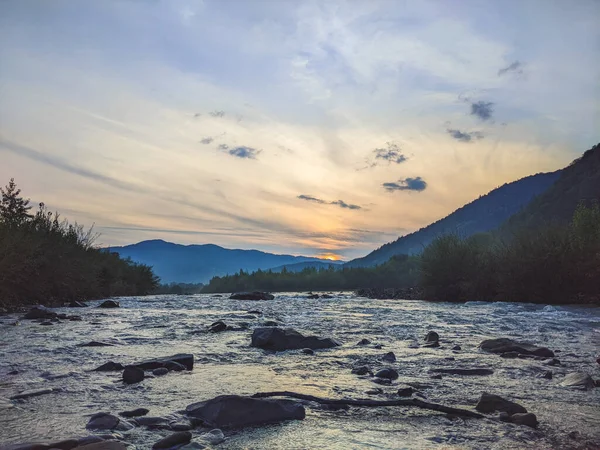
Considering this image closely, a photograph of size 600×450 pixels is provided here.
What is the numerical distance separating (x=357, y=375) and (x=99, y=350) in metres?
5.37

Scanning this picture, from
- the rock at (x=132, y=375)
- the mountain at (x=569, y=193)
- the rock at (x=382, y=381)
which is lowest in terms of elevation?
the rock at (x=132, y=375)

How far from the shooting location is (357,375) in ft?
22.4

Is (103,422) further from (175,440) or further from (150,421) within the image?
(175,440)

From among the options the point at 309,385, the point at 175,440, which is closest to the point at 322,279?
the point at 309,385

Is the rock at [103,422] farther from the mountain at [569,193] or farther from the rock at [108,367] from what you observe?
the mountain at [569,193]

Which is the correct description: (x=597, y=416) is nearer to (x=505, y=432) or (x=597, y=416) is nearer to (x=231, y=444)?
(x=505, y=432)

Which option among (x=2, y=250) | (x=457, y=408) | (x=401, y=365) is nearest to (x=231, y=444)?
(x=457, y=408)

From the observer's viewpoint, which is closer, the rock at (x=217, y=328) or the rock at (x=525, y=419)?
the rock at (x=525, y=419)

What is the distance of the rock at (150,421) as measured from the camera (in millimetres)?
4281

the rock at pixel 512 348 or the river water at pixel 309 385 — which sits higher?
the rock at pixel 512 348

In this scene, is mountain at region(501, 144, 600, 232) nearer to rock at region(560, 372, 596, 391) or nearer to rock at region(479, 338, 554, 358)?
rock at region(479, 338, 554, 358)

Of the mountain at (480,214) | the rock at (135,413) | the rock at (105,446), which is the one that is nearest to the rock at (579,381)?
the rock at (135,413)

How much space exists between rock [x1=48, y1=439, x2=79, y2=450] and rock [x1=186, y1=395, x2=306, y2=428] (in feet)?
3.92

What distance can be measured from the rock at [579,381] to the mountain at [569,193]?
6363 cm
